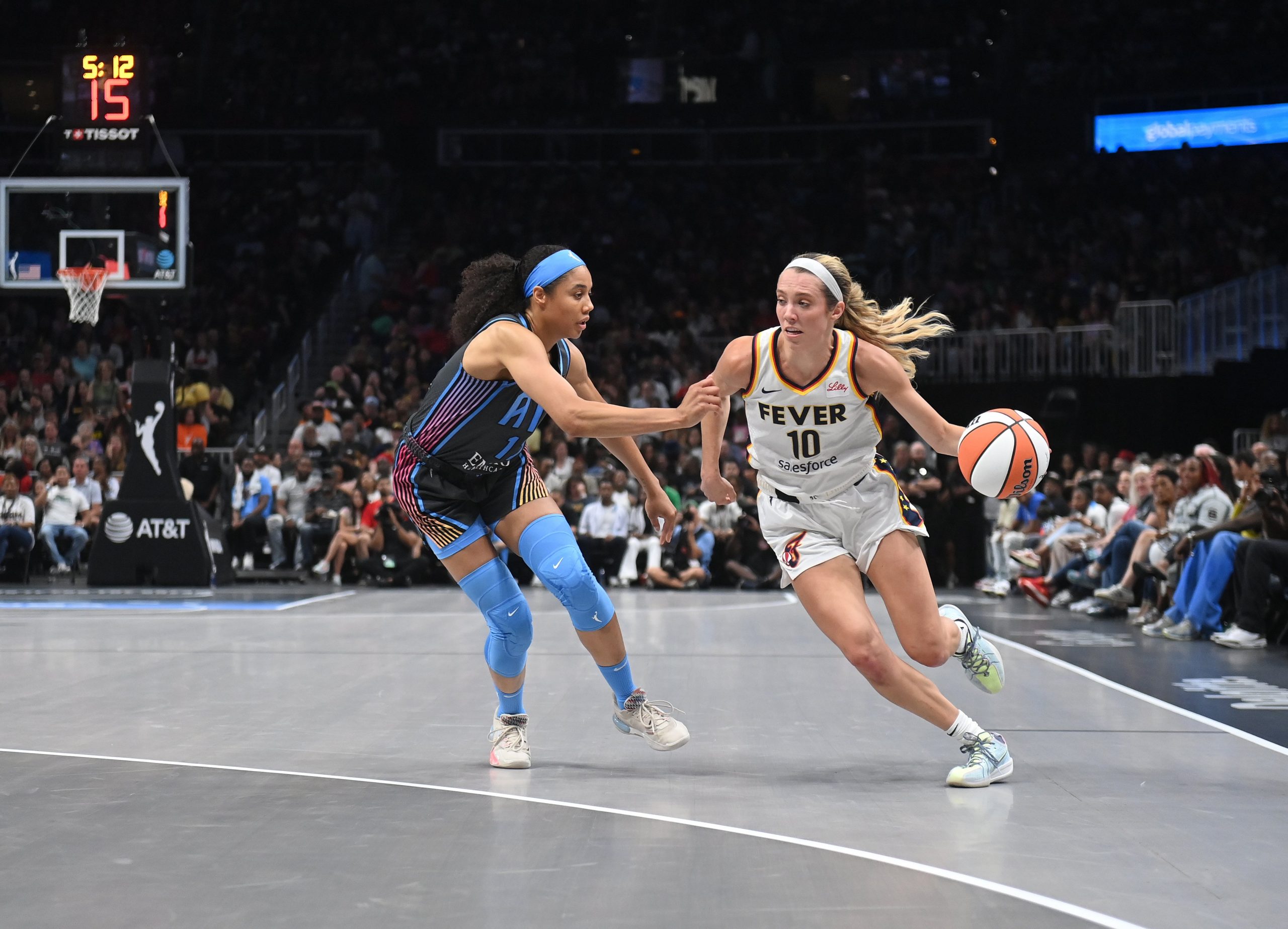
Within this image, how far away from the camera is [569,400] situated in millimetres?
4445

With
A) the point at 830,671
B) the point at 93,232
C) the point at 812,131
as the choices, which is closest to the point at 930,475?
the point at 830,671

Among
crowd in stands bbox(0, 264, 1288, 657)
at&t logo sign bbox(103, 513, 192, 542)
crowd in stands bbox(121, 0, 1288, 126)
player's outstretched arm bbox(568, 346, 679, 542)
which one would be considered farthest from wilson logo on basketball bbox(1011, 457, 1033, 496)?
crowd in stands bbox(121, 0, 1288, 126)

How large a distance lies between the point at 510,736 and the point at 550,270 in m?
1.63

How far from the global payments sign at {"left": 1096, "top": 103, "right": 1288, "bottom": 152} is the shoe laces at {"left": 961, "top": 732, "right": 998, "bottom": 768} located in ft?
68.3

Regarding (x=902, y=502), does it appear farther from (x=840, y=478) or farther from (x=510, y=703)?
(x=510, y=703)

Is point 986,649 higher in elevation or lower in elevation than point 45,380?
lower

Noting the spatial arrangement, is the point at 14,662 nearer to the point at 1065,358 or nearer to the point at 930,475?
the point at 930,475

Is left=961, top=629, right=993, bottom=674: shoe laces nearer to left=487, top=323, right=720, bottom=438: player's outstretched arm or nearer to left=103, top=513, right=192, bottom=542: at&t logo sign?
left=487, top=323, right=720, bottom=438: player's outstretched arm

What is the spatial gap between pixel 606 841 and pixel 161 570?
11.6 meters

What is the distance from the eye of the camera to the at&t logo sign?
14.3m

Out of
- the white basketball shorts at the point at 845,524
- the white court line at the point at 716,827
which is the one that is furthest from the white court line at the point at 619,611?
the white basketball shorts at the point at 845,524

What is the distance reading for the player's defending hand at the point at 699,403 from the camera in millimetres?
4121

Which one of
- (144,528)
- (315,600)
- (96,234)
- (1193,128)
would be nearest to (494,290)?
(315,600)

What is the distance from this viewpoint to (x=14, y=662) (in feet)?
25.6
